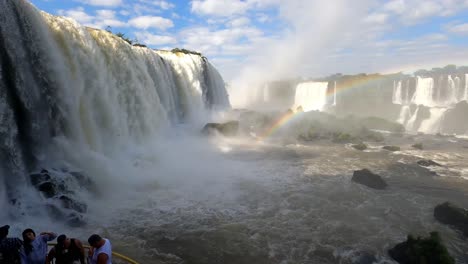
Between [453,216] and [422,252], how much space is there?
3622 mm

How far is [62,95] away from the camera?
40.5 feet

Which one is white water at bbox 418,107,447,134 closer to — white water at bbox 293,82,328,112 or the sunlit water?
white water at bbox 293,82,328,112

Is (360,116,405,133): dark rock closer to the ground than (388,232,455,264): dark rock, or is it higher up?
closer to the ground

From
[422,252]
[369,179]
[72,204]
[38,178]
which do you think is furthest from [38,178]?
[369,179]

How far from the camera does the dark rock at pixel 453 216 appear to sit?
1081 cm

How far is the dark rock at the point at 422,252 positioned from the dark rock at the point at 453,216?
2.79m

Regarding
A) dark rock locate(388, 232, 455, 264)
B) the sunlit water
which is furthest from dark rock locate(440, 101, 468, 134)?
dark rock locate(388, 232, 455, 264)

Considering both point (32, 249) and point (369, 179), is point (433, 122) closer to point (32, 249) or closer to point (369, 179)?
point (369, 179)

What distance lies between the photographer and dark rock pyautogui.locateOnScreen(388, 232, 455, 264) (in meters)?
8.26

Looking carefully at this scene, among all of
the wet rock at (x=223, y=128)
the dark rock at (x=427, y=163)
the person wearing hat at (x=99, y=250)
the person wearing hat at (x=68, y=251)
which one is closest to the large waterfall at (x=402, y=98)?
the dark rock at (x=427, y=163)

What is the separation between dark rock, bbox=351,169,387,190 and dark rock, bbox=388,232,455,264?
602 cm

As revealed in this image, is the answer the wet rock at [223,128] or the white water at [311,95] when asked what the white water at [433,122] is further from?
the wet rock at [223,128]

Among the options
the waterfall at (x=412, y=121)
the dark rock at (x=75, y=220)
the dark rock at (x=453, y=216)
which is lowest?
the waterfall at (x=412, y=121)

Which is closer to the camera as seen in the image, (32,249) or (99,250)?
(99,250)
